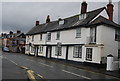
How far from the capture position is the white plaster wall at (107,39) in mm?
20797

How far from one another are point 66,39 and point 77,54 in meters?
4.04

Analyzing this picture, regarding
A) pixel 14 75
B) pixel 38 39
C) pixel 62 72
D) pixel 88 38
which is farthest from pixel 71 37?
pixel 14 75

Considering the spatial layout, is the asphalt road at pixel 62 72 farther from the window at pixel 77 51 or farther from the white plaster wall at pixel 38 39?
the white plaster wall at pixel 38 39

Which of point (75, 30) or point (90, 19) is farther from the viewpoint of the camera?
point (75, 30)

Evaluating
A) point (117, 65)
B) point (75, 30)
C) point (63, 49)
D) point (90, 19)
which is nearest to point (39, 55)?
point (63, 49)

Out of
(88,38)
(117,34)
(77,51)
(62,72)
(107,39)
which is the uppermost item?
(117,34)

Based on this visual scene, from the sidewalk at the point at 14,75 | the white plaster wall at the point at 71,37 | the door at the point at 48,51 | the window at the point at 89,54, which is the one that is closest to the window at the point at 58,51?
the white plaster wall at the point at 71,37

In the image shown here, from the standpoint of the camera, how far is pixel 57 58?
28797 millimetres

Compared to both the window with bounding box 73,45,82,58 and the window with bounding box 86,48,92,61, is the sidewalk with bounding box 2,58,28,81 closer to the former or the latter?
the window with bounding box 86,48,92,61

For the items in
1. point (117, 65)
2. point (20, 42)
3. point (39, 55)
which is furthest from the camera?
point (20, 42)

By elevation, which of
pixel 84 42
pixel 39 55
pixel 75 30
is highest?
pixel 75 30

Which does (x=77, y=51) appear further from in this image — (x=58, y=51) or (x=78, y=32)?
(x=58, y=51)

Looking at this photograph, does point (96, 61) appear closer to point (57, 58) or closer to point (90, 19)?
point (90, 19)

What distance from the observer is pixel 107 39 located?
70.4ft
